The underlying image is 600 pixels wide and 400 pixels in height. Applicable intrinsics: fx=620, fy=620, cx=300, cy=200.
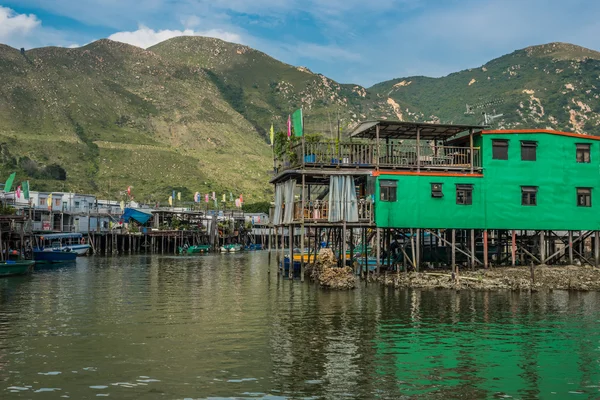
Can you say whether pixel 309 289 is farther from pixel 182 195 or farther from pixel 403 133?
pixel 182 195

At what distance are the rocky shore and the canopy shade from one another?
9.31 metres

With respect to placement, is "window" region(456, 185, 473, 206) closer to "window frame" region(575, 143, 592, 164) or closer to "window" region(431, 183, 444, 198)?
"window" region(431, 183, 444, 198)

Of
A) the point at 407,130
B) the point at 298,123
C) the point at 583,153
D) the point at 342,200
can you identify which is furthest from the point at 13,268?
the point at 583,153

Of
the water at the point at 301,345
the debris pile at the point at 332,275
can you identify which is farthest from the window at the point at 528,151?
the debris pile at the point at 332,275

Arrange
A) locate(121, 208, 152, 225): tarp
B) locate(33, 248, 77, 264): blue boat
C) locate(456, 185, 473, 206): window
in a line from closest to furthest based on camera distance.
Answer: locate(456, 185, 473, 206): window < locate(33, 248, 77, 264): blue boat < locate(121, 208, 152, 225): tarp

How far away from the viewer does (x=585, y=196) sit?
42.5 meters

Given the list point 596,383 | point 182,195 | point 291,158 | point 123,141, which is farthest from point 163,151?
point 596,383

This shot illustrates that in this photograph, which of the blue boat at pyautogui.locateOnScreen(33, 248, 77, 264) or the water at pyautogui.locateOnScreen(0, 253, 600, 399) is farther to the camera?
the blue boat at pyautogui.locateOnScreen(33, 248, 77, 264)

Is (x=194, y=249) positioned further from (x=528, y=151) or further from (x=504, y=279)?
(x=504, y=279)

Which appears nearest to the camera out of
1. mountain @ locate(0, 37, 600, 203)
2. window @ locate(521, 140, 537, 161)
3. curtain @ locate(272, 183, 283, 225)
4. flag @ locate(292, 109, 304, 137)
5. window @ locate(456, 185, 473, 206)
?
flag @ locate(292, 109, 304, 137)

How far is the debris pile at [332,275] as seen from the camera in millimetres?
36875

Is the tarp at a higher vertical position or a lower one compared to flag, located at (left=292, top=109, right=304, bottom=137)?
lower

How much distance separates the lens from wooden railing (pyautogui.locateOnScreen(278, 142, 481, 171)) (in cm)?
4000

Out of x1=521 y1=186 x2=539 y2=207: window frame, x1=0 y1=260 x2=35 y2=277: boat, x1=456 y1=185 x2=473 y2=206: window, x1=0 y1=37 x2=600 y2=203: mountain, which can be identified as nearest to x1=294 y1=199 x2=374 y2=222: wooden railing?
x1=456 y1=185 x2=473 y2=206: window
